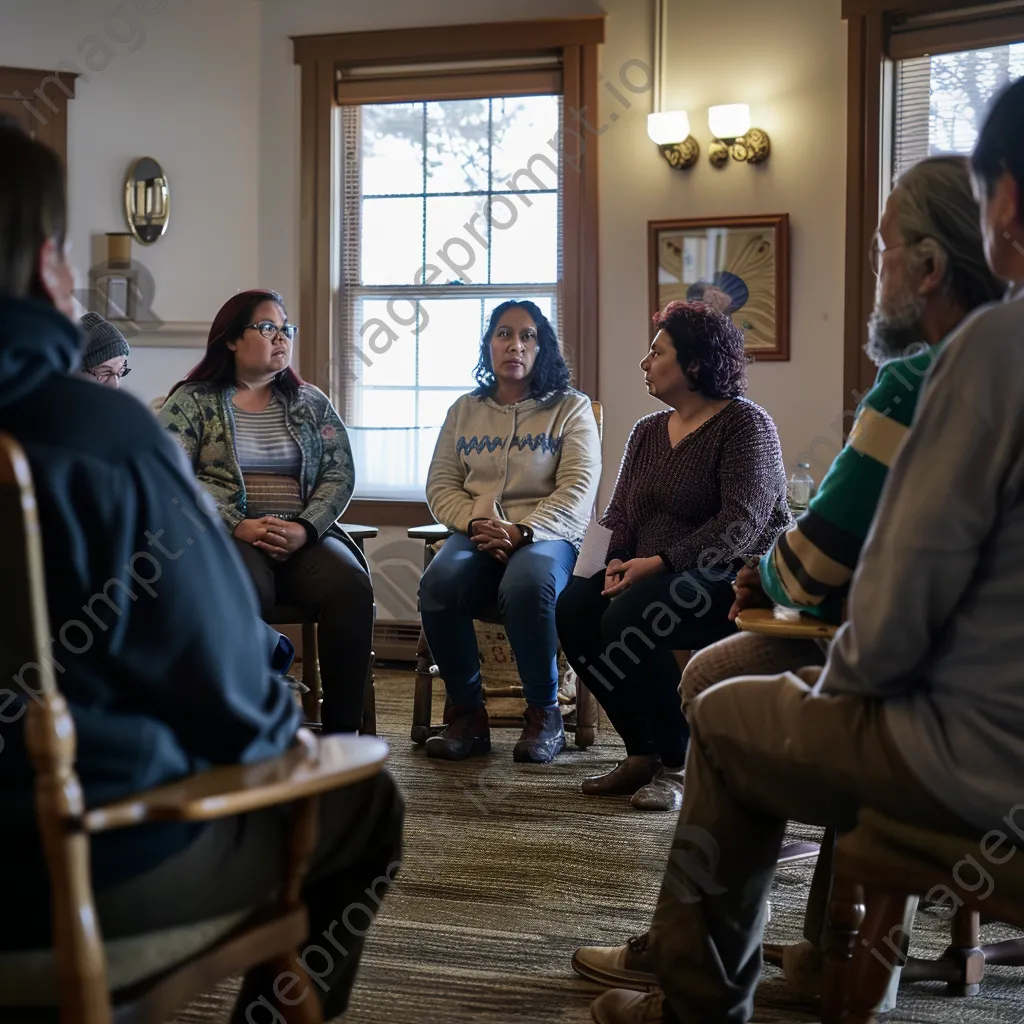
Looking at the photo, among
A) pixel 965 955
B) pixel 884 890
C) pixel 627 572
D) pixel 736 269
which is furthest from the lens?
pixel 736 269

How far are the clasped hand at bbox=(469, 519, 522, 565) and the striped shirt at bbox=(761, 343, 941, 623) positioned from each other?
1.81 m

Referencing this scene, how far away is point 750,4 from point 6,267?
14.0ft

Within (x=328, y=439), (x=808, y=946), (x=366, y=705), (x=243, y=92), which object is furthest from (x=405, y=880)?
(x=243, y=92)

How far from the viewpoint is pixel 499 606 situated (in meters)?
3.59

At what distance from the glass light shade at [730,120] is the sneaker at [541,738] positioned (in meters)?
2.47

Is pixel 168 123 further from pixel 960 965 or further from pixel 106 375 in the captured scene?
pixel 960 965

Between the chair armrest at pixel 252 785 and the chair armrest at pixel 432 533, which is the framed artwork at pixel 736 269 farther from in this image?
the chair armrest at pixel 252 785

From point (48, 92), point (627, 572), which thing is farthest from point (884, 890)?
point (48, 92)

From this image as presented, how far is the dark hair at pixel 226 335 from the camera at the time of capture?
3.56 metres

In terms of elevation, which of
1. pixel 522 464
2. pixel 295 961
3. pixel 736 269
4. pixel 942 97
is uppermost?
pixel 942 97

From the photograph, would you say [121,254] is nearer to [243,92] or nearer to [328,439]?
[243,92]

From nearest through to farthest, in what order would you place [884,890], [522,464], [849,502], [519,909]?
[884,890] → [849,502] → [519,909] → [522,464]

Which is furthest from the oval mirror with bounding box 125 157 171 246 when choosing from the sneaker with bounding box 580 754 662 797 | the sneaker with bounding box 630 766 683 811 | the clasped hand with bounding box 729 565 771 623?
the clasped hand with bounding box 729 565 771 623

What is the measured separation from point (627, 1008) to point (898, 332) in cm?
107
